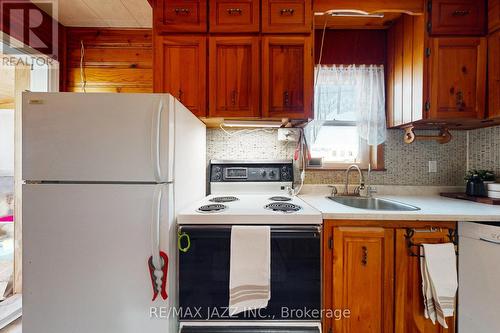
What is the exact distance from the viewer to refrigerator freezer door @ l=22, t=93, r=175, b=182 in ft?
3.79

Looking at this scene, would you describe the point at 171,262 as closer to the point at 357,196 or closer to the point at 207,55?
the point at 207,55

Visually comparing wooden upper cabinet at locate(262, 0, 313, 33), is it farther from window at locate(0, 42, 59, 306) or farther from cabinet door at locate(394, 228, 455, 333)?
window at locate(0, 42, 59, 306)

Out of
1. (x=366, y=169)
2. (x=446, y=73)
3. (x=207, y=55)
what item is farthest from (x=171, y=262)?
(x=446, y=73)

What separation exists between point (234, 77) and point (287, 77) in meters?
0.38

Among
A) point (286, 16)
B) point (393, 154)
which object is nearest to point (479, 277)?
point (393, 154)

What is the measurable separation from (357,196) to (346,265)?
0.81 meters

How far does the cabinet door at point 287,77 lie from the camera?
166 cm

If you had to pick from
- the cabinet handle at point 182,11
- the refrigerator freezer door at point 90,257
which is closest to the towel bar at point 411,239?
the refrigerator freezer door at point 90,257

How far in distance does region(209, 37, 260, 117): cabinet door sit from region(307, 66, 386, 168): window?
2.16ft

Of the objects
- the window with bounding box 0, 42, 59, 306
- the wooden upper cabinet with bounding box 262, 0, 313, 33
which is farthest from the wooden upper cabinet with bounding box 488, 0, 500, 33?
the window with bounding box 0, 42, 59, 306

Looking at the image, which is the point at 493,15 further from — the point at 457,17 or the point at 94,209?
the point at 94,209

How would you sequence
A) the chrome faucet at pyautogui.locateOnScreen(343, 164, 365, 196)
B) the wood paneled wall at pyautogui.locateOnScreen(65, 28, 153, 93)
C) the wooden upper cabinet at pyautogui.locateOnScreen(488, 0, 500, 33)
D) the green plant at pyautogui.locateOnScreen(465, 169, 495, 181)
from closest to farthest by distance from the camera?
the wooden upper cabinet at pyautogui.locateOnScreen(488, 0, 500, 33) → the green plant at pyautogui.locateOnScreen(465, 169, 495, 181) → the chrome faucet at pyautogui.locateOnScreen(343, 164, 365, 196) → the wood paneled wall at pyautogui.locateOnScreen(65, 28, 153, 93)

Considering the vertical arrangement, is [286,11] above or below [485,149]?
above

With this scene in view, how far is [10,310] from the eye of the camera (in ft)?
6.42
